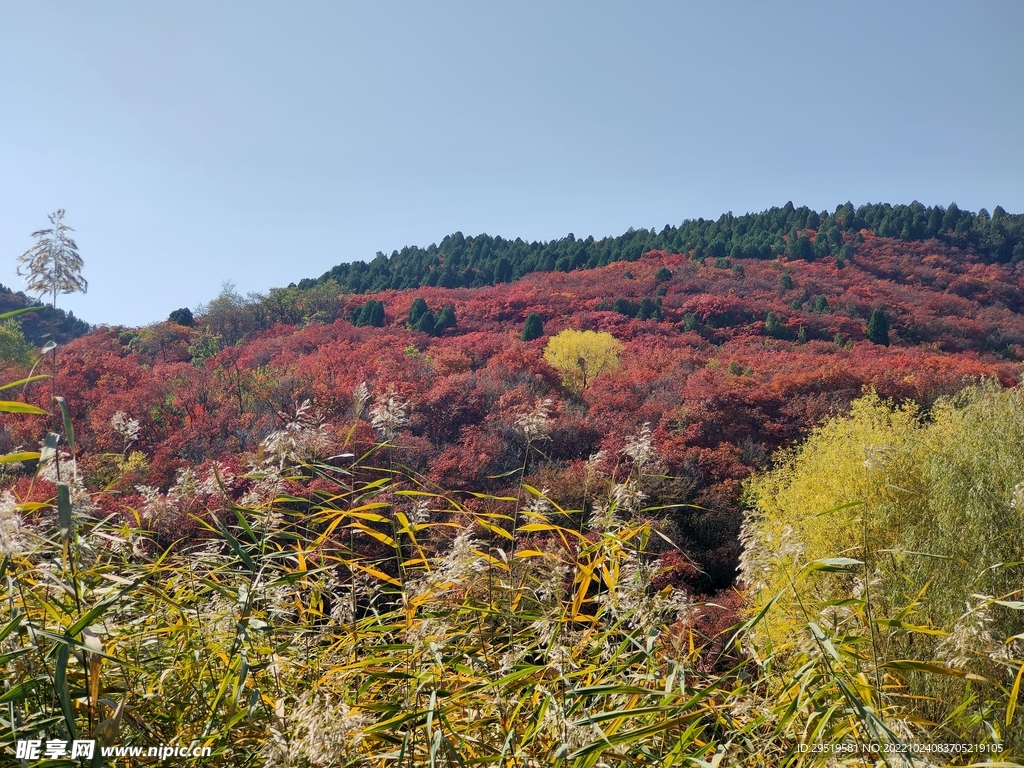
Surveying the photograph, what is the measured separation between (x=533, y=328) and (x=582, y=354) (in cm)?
582

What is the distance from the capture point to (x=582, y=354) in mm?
31594

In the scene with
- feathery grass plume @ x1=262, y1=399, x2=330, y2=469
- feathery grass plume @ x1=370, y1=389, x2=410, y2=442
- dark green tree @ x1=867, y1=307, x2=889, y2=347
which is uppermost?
dark green tree @ x1=867, y1=307, x2=889, y2=347

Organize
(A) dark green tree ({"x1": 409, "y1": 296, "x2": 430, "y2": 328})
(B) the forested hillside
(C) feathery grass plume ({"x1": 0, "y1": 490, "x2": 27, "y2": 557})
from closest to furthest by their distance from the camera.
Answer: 1. (C) feathery grass plume ({"x1": 0, "y1": 490, "x2": 27, "y2": 557})
2. (B) the forested hillside
3. (A) dark green tree ({"x1": 409, "y1": 296, "x2": 430, "y2": 328})

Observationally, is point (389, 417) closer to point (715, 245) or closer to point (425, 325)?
point (425, 325)

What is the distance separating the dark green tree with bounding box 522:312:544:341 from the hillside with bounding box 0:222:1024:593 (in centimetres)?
71

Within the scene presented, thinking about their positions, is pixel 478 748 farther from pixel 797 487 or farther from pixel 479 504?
pixel 797 487

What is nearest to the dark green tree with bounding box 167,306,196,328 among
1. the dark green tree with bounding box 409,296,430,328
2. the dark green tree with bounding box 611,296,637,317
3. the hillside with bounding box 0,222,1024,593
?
the hillside with bounding box 0,222,1024,593

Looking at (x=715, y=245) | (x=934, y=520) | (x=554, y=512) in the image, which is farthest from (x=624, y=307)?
(x=554, y=512)

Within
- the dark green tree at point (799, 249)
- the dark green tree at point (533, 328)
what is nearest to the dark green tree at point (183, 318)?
the dark green tree at point (533, 328)

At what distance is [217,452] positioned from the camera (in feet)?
67.4

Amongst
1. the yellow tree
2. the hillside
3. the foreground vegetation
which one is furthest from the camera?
the yellow tree

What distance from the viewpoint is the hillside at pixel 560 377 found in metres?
18.6

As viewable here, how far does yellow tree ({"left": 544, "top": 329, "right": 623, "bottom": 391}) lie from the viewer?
1197 inches

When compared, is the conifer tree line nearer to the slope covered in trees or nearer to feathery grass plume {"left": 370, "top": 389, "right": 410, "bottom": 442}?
the slope covered in trees
